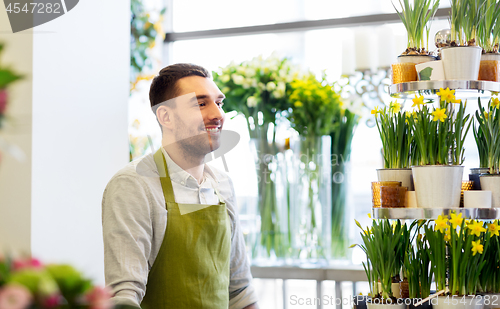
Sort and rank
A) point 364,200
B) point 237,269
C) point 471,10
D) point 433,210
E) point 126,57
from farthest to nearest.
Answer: point 364,200
point 126,57
point 237,269
point 471,10
point 433,210

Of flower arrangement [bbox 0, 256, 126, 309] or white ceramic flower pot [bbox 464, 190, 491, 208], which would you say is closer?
flower arrangement [bbox 0, 256, 126, 309]

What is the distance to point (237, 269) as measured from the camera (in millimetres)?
1660

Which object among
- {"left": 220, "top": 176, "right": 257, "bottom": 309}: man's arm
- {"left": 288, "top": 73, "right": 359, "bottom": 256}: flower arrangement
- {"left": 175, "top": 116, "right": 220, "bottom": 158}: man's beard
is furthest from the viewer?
{"left": 288, "top": 73, "right": 359, "bottom": 256}: flower arrangement

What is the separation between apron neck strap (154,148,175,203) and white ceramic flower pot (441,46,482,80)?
888 millimetres

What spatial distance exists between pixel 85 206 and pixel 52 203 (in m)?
0.17

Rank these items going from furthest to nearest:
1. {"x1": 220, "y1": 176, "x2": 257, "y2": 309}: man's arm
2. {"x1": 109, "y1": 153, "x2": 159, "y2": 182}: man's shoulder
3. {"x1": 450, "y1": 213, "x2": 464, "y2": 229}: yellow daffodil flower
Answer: {"x1": 220, "y1": 176, "x2": 257, "y2": 309}: man's arm, {"x1": 109, "y1": 153, "x2": 159, "y2": 182}: man's shoulder, {"x1": 450, "y1": 213, "x2": 464, "y2": 229}: yellow daffodil flower

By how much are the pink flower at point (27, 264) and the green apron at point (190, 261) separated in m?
1.21

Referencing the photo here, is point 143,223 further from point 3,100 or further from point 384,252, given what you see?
point 3,100

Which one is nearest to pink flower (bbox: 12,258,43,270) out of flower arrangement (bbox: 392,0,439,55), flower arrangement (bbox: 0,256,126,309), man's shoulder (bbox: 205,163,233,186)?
flower arrangement (bbox: 0,256,126,309)

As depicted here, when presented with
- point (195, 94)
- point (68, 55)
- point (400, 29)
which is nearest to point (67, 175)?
point (68, 55)

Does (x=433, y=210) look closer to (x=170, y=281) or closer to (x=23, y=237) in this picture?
(x=170, y=281)

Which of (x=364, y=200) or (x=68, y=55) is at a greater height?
(x=68, y=55)

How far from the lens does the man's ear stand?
5.18 feet

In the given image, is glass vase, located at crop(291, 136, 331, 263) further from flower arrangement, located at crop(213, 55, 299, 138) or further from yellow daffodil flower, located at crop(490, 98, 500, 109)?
yellow daffodil flower, located at crop(490, 98, 500, 109)
